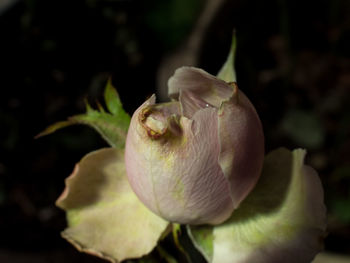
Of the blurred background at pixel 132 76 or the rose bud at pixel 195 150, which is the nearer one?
the rose bud at pixel 195 150

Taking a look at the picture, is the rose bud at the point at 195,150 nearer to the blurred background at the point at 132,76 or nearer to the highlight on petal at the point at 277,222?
the highlight on petal at the point at 277,222

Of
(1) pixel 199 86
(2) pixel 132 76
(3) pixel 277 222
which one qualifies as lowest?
(2) pixel 132 76

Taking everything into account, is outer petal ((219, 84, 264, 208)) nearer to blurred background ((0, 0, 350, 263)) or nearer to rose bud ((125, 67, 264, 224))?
rose bud ((125, 67, 264, 224))

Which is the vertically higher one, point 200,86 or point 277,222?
point 200,86

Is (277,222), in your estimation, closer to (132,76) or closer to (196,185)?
(196,185)

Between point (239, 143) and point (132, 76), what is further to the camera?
point (132, 76)

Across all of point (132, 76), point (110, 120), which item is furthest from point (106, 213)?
point (132, 76)

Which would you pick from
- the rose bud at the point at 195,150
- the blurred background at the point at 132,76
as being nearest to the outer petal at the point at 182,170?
the rose bud at the point at 195,150
